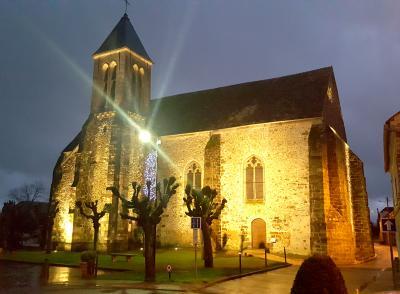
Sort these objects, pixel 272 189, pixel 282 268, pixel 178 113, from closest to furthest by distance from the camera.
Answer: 1. pixel 282 268
2. pixel 272 189
3. pixel 178 113

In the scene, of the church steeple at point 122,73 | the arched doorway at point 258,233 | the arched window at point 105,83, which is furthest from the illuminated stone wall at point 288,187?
the arched window at point 105,83

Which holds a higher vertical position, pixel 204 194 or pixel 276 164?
pixel 276 164

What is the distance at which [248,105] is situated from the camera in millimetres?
27797

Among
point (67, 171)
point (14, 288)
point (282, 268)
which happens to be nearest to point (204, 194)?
point (282, 268)

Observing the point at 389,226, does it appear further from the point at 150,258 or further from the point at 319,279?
the point at 150,258

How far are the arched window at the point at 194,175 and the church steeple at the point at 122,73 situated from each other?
6.71 metres

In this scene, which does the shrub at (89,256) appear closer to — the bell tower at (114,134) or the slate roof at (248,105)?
the bell tower at (114,134)

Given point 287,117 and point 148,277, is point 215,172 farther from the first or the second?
point 148,277

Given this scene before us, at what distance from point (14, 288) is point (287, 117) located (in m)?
18.3

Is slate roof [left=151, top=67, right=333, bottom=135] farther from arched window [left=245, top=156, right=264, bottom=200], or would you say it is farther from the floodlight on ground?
arched window [left=245, top=156, right=264, bottom=200]

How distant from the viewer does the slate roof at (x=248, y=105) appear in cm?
2536

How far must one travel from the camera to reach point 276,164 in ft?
80.9

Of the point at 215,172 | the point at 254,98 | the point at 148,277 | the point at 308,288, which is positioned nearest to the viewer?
the point at 308,288

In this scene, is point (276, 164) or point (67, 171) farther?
point (67, 171)
